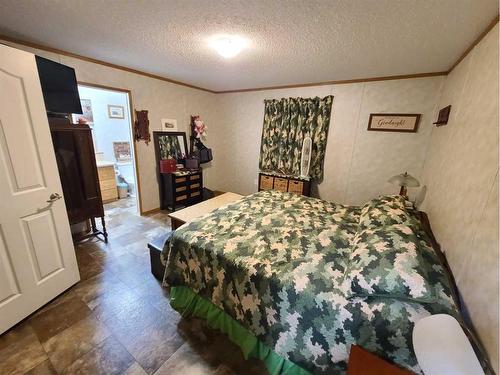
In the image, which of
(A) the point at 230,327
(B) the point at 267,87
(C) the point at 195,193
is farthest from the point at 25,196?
(B) the point at 267,87

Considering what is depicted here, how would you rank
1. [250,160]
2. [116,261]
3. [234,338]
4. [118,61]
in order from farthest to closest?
[250,160] → [118,61] → [116,261] → [234,338]

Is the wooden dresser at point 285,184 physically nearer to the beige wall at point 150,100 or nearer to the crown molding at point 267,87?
the crown molding at point 267,87

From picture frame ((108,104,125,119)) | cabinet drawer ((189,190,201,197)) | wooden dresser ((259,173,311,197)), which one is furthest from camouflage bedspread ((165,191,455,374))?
picture frame ((108,104,125,119))

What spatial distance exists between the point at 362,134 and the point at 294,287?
3.01 m

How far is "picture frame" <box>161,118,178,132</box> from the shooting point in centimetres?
371

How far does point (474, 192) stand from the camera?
3.72ft

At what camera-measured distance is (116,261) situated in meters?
2.39

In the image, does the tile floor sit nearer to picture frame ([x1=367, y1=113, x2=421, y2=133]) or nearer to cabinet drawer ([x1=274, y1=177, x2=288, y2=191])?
cabinet drawer ([x1=274, y1=177, x2=288, y2=191])

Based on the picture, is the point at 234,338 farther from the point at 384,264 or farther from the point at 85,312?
the point at 85,312

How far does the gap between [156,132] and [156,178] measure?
81cm

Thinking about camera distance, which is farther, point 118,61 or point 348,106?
point 348,106

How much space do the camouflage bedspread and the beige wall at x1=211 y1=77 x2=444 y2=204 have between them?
1.71 m

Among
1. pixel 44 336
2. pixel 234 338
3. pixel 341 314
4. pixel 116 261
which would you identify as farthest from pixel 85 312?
pixel 341 314

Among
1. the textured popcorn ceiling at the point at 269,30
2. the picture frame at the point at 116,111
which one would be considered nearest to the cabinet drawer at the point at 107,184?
the picture frame at the point at 116,111
